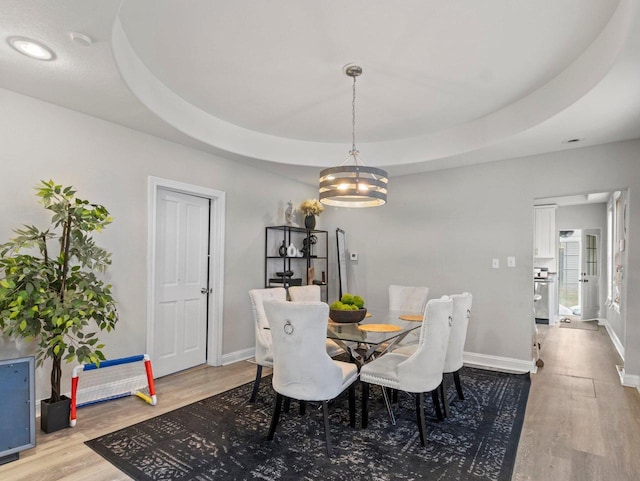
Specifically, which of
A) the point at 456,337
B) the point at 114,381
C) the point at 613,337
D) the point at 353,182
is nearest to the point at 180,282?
the point at 114,381

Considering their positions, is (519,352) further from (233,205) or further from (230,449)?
(233,205)

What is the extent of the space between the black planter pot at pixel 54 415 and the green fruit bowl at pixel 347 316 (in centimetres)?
208

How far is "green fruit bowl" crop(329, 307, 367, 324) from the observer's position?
10.3ft

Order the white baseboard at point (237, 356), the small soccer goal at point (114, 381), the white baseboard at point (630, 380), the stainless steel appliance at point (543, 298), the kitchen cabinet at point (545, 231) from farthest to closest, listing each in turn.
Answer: the kitchen cabinet at point (545, 231) < the stainless steel appliance at point (543, 298) < the white baseboard at point (237, 356) < the white baseboard at point (630, 380) < the small soccer goal at point (114, 381)

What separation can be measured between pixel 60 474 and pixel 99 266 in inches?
51.5

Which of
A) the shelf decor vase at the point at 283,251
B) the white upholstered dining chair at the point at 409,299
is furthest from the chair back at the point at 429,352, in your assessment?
the shelf decor vase at the point at 283,251

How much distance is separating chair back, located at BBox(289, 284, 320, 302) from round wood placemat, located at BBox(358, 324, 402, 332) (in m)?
1.01

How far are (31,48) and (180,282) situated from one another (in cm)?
246

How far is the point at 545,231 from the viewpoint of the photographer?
7484 mm

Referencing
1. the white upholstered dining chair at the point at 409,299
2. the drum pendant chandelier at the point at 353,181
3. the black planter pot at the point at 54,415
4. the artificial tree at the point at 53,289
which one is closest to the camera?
the artificial tree at the point at 53,289

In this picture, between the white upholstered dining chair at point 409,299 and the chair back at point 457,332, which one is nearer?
the chair back at point 457,332

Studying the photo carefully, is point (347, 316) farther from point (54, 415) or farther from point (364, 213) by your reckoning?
point (364, 213)

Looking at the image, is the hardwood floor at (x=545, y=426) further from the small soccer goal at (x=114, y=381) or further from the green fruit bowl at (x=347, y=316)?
the green fruit bowl at (x=347, y=316)

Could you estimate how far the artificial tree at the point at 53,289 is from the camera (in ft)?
7.84
